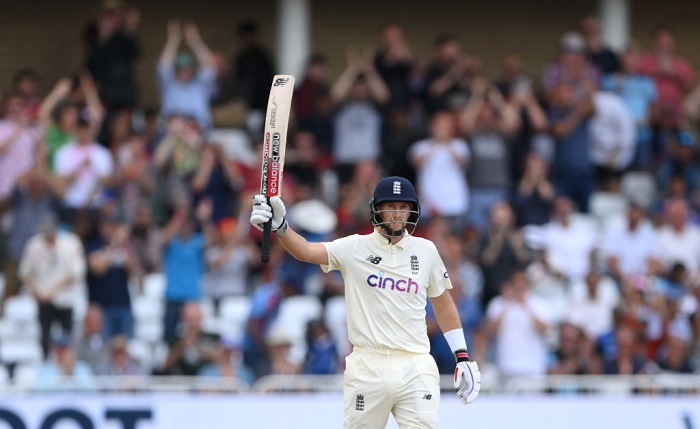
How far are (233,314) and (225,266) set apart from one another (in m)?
0.52

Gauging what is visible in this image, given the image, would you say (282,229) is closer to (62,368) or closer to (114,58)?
(62,368)

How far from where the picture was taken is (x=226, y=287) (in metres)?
16.5

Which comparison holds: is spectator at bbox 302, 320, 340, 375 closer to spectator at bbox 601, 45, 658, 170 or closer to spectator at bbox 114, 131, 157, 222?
spectator at bbox 114, 131, 157, 222

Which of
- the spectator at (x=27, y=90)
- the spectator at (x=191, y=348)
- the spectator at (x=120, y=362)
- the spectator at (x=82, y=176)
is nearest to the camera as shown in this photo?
the spectator at (x=191, y=348)

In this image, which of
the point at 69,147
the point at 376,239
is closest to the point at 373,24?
the point at 69,147

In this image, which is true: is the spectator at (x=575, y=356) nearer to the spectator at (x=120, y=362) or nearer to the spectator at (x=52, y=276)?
the spectator at (x=120, y=362)

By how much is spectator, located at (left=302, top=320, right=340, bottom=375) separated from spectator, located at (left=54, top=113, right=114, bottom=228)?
9.70 feet

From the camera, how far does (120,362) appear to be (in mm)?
15172

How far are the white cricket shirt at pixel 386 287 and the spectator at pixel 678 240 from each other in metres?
8.10

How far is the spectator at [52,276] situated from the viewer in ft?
51.9

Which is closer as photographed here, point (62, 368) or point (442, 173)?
point (62, 368)

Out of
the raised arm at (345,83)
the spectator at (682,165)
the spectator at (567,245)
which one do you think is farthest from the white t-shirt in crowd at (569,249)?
the raised arm at (345,83)

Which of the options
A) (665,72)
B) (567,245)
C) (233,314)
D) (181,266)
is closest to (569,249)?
(567,245)

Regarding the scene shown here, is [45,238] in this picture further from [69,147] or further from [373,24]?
[373,24]
